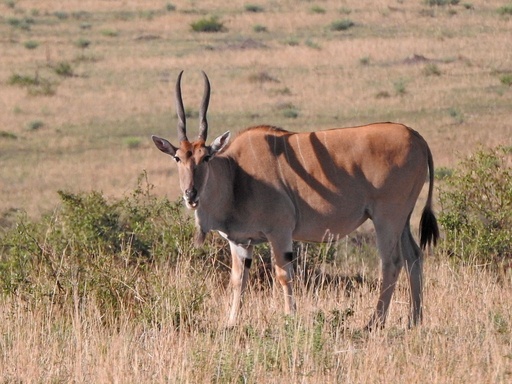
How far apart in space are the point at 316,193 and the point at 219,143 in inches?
29.4

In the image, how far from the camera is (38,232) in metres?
9.30

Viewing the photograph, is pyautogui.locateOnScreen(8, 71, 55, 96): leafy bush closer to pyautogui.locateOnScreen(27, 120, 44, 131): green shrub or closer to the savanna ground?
the savanna ground

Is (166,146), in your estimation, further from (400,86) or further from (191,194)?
(400,86)

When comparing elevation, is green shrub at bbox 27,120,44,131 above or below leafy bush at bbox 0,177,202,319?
below

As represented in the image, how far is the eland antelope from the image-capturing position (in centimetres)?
707

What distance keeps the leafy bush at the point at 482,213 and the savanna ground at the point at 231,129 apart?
1.06ft

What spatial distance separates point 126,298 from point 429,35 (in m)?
31.1

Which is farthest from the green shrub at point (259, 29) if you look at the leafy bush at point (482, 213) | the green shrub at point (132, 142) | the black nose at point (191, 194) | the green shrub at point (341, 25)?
the black nose at point (191, 194)

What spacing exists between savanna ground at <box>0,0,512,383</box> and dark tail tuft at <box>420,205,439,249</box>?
0.29m

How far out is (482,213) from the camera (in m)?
9.34

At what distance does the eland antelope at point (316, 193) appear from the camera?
23.2ft

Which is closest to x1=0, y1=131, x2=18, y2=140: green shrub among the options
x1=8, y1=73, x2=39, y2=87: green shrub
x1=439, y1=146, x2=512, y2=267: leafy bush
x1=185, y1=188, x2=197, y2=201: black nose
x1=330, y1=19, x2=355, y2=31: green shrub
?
x1=8, y1=73, x2=39, y2=87: green shrub

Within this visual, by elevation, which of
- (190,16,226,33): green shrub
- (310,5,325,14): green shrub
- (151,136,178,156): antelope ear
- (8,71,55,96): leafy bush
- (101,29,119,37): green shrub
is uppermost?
(151,136,178,156): antelope ear

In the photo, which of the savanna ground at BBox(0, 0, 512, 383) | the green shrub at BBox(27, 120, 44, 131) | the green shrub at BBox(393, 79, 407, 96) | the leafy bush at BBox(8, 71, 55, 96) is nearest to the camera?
the savanna ground at BBox(0, 0, 512, 383)
